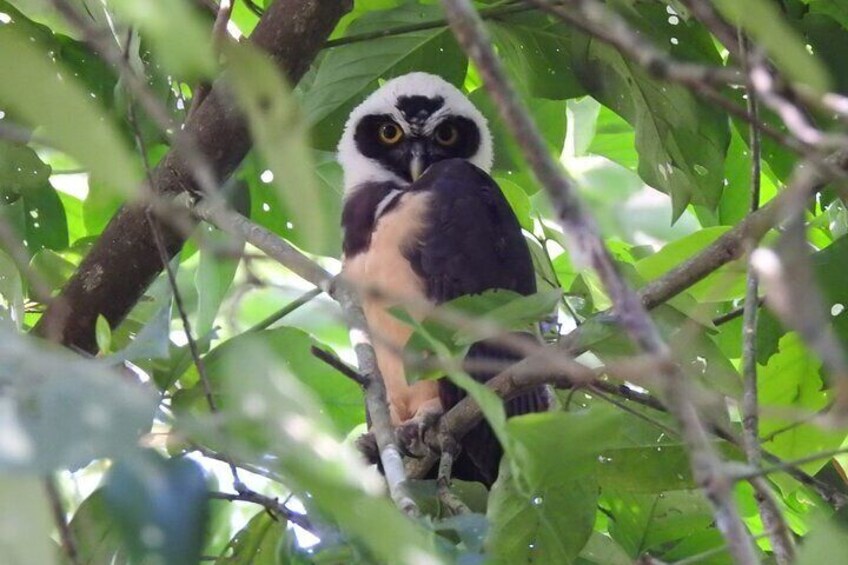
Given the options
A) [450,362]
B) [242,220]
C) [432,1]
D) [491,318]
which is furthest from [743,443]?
[432,1]

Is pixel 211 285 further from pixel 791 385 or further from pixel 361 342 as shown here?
pixel 791 385

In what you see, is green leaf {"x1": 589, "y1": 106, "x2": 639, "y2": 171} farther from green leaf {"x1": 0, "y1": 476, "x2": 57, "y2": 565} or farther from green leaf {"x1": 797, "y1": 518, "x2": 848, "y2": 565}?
green leaf {"x1": 0, "y1": 476, "x2": 57, "y2": 565}

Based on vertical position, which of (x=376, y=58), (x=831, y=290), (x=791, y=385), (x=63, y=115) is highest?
(x=376, y=58)

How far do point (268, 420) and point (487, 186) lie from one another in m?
3.09

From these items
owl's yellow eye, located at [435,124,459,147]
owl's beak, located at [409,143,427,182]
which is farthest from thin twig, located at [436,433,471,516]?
owl's yellow eye, located at [435,124,459,147]

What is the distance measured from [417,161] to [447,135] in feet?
0.57

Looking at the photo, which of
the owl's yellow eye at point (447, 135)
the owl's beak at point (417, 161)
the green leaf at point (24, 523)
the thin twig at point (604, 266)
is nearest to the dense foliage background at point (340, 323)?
the green leaf at point (24, 523)

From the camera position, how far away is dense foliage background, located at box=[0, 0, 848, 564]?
114cm

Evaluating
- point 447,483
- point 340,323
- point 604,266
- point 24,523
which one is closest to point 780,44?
point 604,266

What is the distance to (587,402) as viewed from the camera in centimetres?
331

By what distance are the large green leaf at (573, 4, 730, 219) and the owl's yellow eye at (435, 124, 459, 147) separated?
1.59 m

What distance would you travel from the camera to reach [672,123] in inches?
128

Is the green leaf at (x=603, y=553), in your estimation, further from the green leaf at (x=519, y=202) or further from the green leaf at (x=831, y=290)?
the green leaf at (x=519, y=202)

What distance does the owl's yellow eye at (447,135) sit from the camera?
491cm
